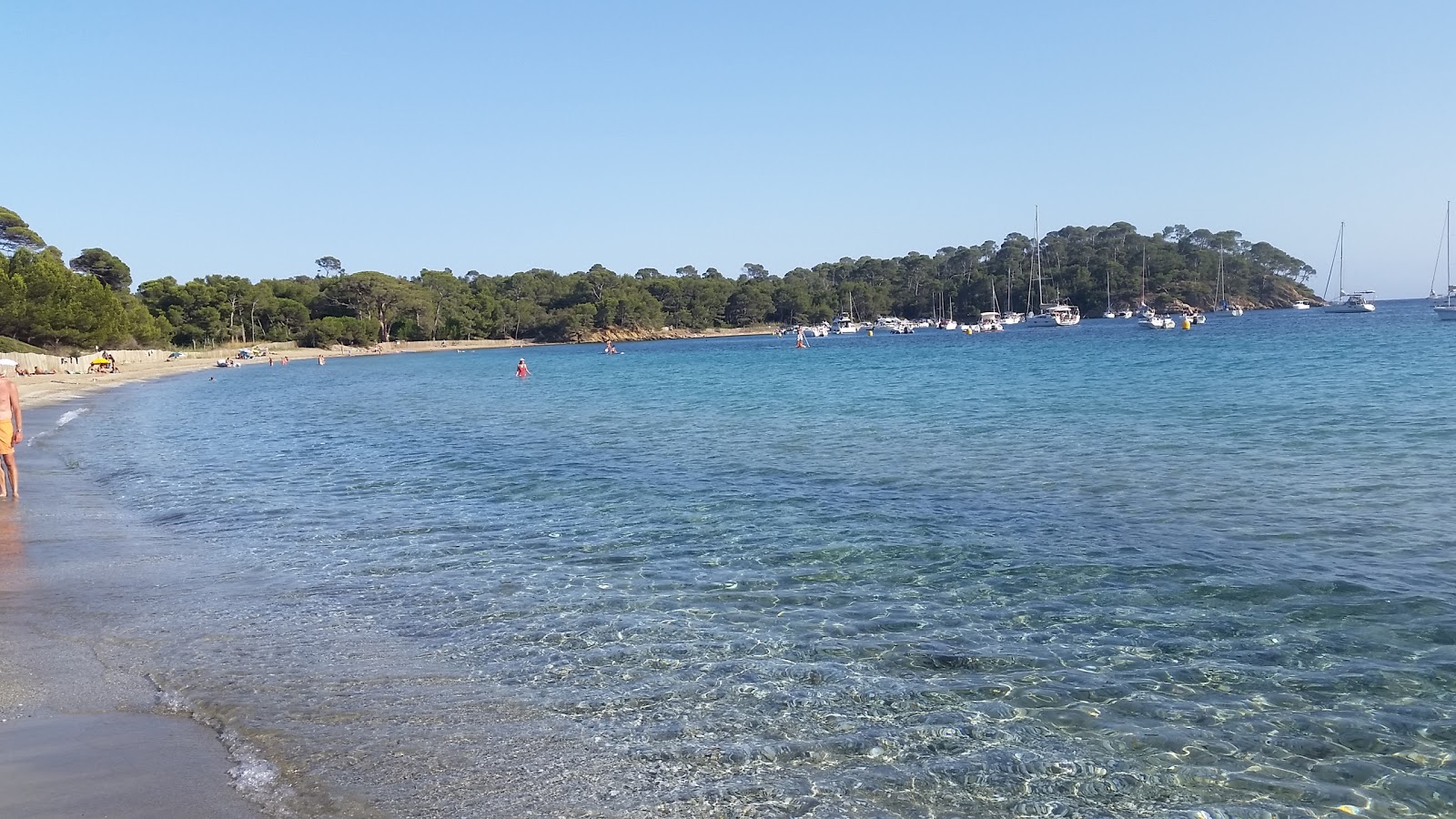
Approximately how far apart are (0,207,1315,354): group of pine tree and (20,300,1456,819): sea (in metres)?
67.1

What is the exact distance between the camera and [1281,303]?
200m

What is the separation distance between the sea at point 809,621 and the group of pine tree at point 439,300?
67064mm

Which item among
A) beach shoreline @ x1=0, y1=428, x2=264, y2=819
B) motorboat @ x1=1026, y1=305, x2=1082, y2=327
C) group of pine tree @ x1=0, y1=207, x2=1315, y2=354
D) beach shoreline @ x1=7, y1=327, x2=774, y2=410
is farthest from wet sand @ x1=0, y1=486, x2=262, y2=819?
motorboat @ x1=1026, y1=305, x2=1082, y2=327

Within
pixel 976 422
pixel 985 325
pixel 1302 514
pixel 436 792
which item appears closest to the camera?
pixel 436 792

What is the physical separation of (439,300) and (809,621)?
550ft

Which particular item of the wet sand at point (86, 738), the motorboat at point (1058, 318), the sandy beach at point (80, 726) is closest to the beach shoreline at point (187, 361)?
the sandy beach at point (80, 726)

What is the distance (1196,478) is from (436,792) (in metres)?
13.5

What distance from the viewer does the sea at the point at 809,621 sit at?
217 inches

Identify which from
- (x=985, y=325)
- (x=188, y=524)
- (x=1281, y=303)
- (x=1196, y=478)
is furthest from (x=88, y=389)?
(x=1281, y=303)

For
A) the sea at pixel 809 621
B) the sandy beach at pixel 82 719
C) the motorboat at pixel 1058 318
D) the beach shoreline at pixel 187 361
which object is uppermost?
the motorboat at pixel 1058 318

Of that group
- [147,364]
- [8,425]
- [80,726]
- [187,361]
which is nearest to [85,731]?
[80,726]

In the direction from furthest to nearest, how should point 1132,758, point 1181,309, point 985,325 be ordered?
point 1181,309 < point 985,325 < point 1132,758

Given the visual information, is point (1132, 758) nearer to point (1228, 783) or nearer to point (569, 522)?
point (1228, 783)

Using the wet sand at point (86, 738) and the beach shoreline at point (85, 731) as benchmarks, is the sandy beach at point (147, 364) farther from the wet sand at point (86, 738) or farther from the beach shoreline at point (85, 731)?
the wet sand at point (86, 738)
